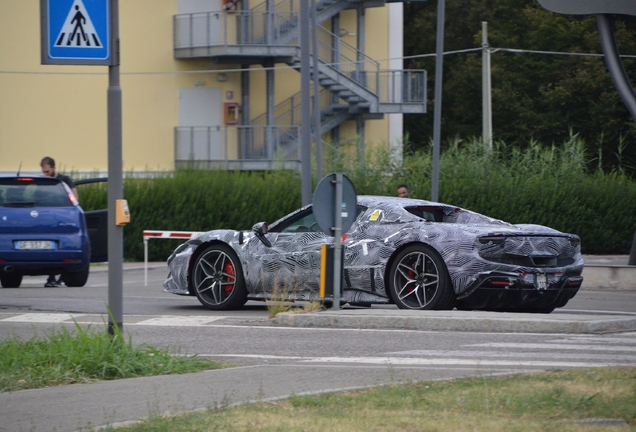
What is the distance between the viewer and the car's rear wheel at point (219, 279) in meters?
14.3

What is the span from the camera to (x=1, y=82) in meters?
35.2

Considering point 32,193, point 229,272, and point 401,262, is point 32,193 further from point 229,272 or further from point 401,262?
point 401,262

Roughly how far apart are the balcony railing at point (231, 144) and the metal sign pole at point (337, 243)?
2431 cm

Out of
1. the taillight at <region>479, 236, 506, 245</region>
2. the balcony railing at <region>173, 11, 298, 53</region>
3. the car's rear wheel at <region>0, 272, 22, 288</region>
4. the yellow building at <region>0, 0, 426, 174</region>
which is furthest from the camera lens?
the balcony railing at <region>173, 11, 298, 53</region>

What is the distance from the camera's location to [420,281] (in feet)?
42.4

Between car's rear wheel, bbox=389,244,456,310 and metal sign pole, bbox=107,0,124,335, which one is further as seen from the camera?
car's rear wheel, bbox=389,244,456,310

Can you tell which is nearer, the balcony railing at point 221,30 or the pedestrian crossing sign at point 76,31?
the pedestrian crossing sign at point 76,31

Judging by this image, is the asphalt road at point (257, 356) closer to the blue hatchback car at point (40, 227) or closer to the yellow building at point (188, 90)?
the blue hatchback car at point (40, 227)

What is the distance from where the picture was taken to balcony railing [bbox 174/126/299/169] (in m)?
37.2

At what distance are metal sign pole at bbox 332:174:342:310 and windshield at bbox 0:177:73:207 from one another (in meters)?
5.53

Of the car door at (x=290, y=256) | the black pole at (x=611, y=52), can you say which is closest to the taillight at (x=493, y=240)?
the car door at (x=290, y=256)

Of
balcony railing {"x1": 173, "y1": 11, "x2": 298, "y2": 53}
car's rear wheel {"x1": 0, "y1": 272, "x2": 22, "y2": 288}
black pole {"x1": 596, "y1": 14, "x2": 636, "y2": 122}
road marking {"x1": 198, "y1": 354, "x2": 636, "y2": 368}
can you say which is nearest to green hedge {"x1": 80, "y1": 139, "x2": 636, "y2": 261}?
balcony railing {"x1": 173, "y1": 11, "x2": 298, "y2": 53}

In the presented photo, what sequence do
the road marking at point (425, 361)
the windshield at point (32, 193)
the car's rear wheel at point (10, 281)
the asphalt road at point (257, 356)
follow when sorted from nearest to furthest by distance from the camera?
the asphalt road at point (257, 356), the road marking at point (425, 361), the windshield at point (32, 193), the car's rear wheel at point (10, 281)

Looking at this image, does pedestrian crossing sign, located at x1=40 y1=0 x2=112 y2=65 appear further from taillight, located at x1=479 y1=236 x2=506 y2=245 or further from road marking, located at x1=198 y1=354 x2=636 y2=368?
taillight, located at x1=479 y1=236 x2=506 y2=245
